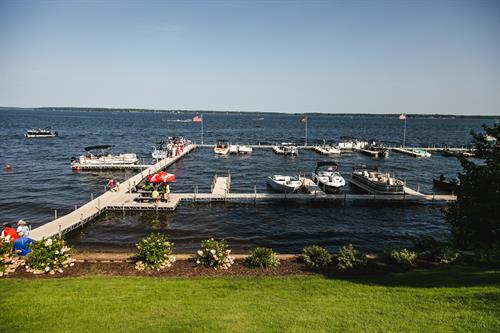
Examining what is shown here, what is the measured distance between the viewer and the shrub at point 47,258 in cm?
1527

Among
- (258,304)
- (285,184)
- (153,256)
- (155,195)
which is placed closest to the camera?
(258,304)

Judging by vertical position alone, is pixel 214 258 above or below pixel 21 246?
above

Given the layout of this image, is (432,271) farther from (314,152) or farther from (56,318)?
(314,152)

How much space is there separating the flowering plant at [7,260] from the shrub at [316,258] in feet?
41.5

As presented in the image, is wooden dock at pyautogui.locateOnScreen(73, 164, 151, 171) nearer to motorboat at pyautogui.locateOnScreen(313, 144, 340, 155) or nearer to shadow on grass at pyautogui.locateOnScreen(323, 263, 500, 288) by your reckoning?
motorboat at pyautogui.locateOnScreen(313, 144, 340, 155)

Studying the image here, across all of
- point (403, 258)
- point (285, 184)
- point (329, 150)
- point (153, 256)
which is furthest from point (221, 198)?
point (329, 150)

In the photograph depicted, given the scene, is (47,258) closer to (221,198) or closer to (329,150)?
(221,198)

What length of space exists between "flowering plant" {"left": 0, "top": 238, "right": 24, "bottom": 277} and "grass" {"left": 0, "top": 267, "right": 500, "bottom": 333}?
153 cm

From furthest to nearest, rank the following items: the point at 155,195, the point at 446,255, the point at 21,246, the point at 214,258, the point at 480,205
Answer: the point at 155,195 < the point at 21,246 < the point at 446,255 < the point at 214,258 < the point at 480,205

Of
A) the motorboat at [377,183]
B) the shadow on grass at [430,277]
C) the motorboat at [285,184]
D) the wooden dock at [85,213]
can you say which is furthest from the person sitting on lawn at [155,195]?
the motorboat at [377,183]

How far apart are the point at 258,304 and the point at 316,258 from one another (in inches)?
252

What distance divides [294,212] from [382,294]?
2159 centimetres

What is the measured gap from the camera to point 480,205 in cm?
1292

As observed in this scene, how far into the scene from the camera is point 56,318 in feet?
33.4
